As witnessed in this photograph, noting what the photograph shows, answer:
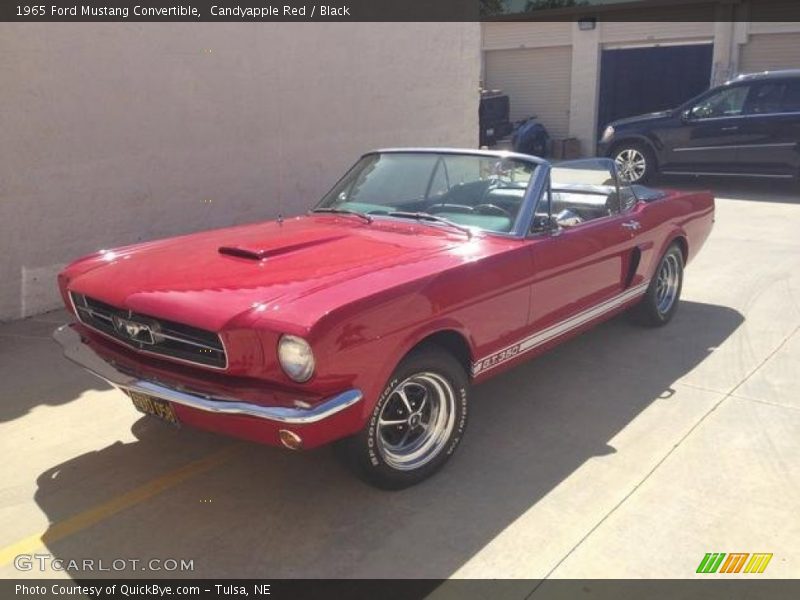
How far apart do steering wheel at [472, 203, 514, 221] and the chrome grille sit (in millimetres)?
1829

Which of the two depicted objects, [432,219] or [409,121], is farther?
[409,121]

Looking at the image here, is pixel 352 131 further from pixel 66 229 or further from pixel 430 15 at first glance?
pixel 66 229

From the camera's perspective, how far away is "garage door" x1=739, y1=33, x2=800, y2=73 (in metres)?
15.2

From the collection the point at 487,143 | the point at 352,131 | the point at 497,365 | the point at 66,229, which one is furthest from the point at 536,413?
the point at 487,143

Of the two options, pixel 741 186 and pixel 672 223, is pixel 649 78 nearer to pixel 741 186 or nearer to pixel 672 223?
pixel 741 186

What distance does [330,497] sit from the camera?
3.39 meters

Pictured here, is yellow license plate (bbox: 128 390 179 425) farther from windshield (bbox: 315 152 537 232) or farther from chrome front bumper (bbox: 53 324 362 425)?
windshield (bbox: 315 152 537 232)

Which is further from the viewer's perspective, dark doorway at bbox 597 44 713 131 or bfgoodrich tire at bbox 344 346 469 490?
dark doorway at bbox 597 44 713 131

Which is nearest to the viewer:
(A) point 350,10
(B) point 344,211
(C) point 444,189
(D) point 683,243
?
(C) point 444,189

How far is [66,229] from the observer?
6.27 m

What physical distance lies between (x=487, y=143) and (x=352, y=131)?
9.20 m

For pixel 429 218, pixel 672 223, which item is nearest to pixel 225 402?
pixel 429 218

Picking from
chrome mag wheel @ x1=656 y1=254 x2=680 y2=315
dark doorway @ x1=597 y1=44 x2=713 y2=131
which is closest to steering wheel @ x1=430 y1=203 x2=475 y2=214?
chrome mag wheel @ x1=656 y1=254 x2=680 y2=315

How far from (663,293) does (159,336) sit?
3979 millimetres
